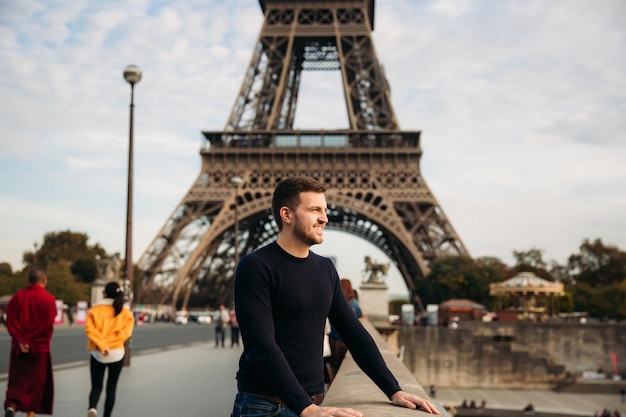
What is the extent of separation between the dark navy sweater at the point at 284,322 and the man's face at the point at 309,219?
0.11m

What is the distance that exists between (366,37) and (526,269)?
49.2 m

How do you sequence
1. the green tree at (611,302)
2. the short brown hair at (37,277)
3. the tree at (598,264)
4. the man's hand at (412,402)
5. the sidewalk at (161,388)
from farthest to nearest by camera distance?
the tree at (598,264) < the green tree at (611,302) < the sidewalk at (161,388) < the short brown hair at (37,277) < the man's hand at (412,402)

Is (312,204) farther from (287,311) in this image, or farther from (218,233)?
(218,233)

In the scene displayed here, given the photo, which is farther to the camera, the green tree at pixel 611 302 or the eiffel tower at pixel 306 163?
the green tree at pixel 611 302

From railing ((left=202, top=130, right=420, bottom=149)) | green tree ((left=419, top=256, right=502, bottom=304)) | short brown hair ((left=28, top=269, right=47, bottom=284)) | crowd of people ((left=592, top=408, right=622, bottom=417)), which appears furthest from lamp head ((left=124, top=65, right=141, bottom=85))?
green tree ((left=419, top=256, right=502, bottom=304))

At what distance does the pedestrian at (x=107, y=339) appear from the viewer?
853 centimetres

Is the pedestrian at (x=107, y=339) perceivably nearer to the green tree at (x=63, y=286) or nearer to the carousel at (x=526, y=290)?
the carousel at (x=526, y=290)

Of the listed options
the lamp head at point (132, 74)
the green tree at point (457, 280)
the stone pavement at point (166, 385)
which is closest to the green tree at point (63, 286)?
the green tree at point (457, 280)

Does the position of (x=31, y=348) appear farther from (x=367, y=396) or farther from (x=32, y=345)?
(x=367, y=396)

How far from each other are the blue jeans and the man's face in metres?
0.75

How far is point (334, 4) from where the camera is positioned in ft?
188

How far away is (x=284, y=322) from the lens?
3.72m

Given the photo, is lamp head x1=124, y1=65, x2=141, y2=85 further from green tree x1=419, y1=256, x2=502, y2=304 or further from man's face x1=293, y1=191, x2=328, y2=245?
green tree x1=419, y1=256, x2=502, y2=304

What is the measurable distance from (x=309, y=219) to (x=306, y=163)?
5047 cm
